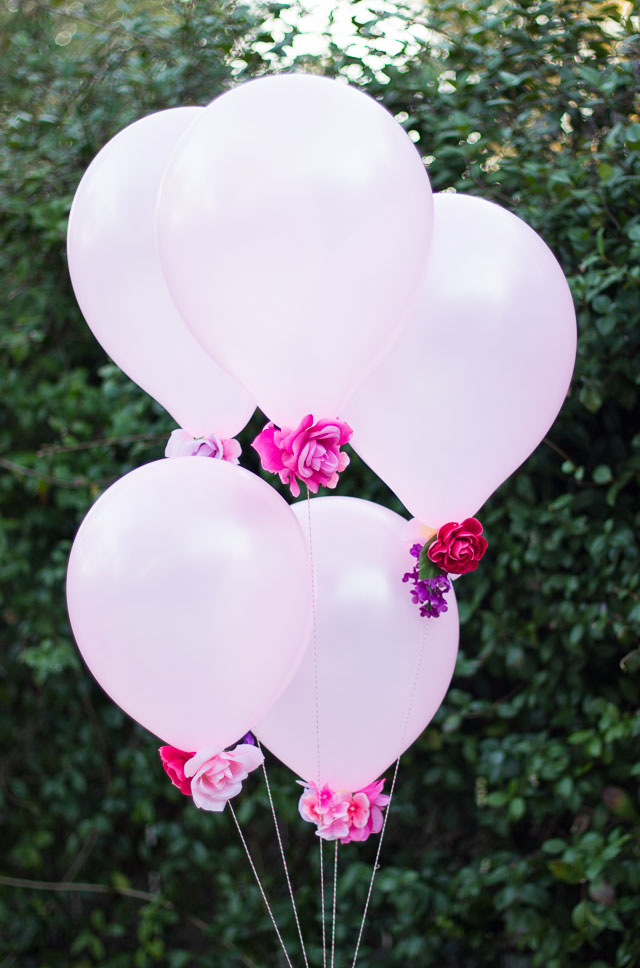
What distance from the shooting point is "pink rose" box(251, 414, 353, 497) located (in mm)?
920

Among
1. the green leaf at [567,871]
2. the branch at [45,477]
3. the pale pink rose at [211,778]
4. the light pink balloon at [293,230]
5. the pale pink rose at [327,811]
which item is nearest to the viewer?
the light pink balloon at [293,230]

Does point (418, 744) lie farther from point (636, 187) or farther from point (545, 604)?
point (636, 187)

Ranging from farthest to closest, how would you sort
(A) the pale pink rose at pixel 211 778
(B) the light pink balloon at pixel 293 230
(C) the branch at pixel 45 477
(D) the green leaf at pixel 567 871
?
(C) the branch at pixel 45 477 → (D) the green leaf at pixel 567 871 → (A) the pale pink rose at pixel 211 778 → (B) the light pink balloon at pixel 293 230

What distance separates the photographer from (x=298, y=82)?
92cm

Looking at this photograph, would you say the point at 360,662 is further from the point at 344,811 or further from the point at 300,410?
the point at 300,410

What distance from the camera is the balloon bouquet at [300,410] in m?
0.89

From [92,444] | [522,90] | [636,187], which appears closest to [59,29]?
[92,444]

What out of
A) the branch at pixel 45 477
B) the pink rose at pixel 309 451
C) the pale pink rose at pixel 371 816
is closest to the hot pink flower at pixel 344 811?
the pale pink rose at pixel 371 816

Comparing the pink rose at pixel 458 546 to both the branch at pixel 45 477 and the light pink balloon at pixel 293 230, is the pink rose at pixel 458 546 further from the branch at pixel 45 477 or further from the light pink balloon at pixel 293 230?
the branch at pixel 45 477

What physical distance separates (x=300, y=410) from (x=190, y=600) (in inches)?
8.3

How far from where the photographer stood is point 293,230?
0.87 metres

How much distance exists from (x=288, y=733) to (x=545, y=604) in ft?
2.20

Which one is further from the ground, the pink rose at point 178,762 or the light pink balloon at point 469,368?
the light pink balloon at point 469,368

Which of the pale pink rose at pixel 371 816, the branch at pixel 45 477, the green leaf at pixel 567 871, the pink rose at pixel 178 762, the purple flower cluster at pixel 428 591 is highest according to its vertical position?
the purple flower cluster at pixel 428 591
